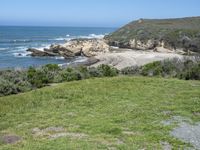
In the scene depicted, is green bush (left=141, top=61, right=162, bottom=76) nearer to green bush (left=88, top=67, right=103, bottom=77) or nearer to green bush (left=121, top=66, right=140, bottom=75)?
green bush (left=121, top=66, right=140, bottom=75)

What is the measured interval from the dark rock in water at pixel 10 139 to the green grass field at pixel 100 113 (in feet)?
0.49

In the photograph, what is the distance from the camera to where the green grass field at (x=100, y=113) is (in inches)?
371

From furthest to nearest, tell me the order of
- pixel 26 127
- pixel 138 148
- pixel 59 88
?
pixel 59 88 → pixel 26 127 → pixel 138 148

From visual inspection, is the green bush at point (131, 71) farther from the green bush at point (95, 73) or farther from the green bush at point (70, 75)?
the green bush at point (70, 75)

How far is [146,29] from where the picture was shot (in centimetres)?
8175

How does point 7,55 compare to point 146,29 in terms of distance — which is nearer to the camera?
point 7,55

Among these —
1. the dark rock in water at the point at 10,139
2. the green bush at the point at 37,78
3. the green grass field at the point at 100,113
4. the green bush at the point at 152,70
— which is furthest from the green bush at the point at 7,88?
the green bush at the point at 152,70

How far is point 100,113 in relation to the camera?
12.4 m

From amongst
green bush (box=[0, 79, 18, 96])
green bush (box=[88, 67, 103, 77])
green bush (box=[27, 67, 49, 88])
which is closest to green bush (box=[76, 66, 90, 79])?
green bush (box=[88, 67, 103, 77])

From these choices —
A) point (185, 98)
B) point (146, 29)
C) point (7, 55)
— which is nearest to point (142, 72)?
point (185, 98)

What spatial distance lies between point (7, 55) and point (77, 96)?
5038cm

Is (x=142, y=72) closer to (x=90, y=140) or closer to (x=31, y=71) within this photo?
(x=31, y=71)

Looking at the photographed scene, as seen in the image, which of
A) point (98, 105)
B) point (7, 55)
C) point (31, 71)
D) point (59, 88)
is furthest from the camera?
point (7, 55)

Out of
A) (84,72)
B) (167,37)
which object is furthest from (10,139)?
(167,37)
